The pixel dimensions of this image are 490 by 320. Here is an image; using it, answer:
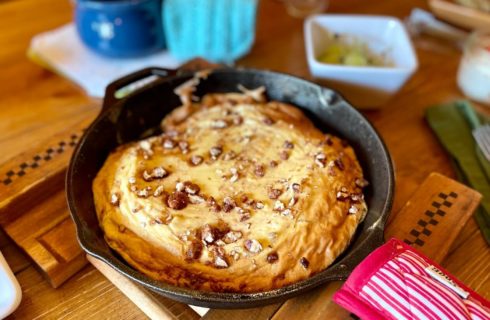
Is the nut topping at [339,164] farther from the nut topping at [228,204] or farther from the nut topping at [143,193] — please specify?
the nut topping at [143,193]

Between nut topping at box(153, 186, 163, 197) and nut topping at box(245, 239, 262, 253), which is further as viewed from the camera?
nut topping at box(153, 186, 163, 197)

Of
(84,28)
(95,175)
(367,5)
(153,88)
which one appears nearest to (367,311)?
(95,175)

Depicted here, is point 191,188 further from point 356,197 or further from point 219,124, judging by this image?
point 356,197

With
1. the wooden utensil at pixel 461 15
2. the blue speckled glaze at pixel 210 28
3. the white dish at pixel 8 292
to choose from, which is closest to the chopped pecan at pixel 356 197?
the white dish at pixel 8 292

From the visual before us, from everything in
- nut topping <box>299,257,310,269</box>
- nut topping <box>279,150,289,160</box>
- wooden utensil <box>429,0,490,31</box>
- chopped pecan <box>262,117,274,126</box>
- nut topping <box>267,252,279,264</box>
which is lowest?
nut topping <box>299,257,310,269</box>

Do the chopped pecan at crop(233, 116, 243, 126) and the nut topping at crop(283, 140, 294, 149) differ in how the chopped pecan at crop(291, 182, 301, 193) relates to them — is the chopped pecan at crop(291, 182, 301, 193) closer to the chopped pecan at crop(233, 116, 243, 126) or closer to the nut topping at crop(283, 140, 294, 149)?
the nut topping at crop(283, 140, 294, 149)

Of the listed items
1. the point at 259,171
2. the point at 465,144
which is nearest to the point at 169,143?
the point at 259,171

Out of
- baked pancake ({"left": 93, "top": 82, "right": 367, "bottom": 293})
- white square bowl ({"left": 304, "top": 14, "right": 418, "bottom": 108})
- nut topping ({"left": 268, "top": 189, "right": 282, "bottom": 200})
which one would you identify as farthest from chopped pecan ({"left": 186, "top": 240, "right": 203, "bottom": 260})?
white square bowl ({"left": 304, "top": 14, "right": 418, "bottom": 108})
